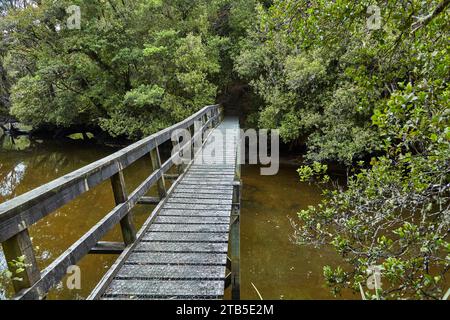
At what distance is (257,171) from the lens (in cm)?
1306

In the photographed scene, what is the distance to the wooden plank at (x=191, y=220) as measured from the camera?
12.8 feet

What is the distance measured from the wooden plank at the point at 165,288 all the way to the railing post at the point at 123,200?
58 cm

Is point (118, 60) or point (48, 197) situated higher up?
point (118, 60)

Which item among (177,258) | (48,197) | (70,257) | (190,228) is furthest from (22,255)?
(190,228)

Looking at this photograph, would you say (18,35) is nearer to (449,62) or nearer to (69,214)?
(69,214)

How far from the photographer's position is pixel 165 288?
2.60m

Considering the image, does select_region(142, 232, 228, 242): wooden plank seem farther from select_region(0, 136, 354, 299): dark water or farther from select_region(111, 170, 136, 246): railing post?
select_region(0, 136, 354, 299): dark water

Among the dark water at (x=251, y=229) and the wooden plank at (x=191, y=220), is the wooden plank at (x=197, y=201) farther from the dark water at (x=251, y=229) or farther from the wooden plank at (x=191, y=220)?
the dark water at (x=251, y=229)

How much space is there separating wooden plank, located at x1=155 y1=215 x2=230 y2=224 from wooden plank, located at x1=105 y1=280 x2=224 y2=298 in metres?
1.24

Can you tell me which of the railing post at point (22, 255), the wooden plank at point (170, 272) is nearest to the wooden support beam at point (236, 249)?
the wooden plank at point (170, 272)

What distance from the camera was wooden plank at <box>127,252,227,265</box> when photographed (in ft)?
9.75

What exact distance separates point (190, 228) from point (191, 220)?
0.25m

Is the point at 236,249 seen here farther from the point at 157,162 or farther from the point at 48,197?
the point at 48,197
